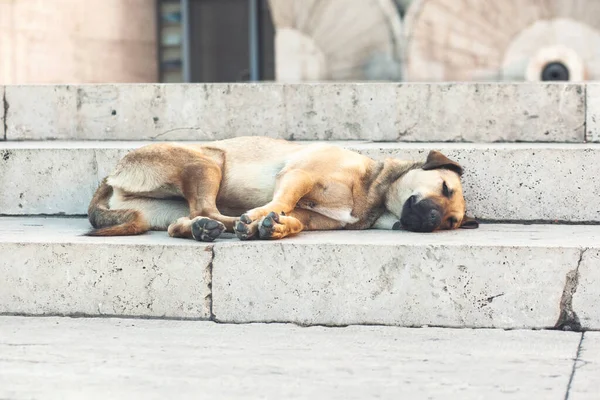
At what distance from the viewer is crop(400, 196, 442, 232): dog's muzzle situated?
492 centimetres

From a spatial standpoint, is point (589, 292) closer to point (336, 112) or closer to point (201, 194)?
point (201, 194)

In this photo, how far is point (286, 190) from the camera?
5008mm

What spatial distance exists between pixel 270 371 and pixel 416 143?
2.93 meters

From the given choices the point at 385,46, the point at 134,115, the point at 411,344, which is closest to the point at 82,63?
the point at 385,46

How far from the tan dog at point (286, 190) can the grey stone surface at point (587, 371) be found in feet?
3.80

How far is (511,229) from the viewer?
16.5ft

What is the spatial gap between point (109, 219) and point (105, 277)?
61 centimetres

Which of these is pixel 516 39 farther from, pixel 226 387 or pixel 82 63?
pixel 226 387

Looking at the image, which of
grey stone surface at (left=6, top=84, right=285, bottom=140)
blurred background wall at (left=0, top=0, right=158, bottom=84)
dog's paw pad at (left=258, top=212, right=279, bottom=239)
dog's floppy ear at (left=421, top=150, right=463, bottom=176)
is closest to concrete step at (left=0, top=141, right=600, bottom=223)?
dog's floppy ear at (left=421, top=150, right=463, bottom=176)

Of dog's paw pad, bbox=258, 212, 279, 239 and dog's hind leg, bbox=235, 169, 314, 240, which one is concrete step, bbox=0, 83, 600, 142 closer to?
dog's hind leg, bbox=235, 169, 314, 240

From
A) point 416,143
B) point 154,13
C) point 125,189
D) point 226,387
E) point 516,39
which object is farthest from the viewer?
point 154,13

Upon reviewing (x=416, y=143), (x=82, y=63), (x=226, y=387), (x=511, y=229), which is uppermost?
(x=82, y=63)

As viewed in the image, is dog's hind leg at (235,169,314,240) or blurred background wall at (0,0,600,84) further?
blurred background wall at (0,0,600,84)

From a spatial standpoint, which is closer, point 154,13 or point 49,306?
point 49,306
